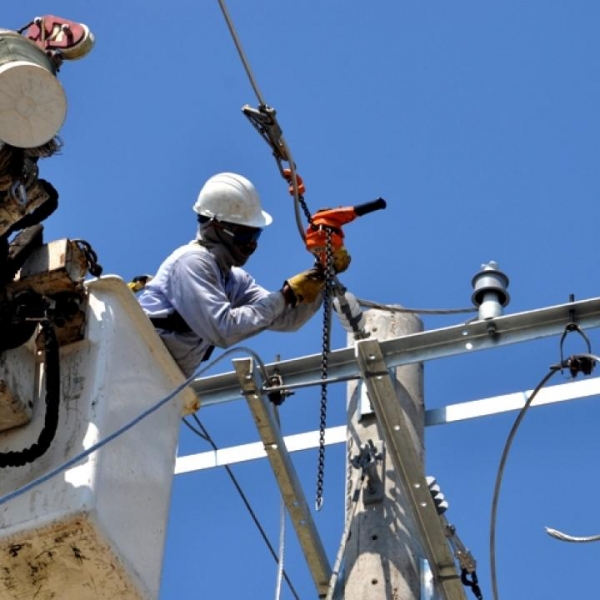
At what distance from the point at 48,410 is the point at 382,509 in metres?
1.96

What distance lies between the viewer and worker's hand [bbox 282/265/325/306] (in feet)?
24.2

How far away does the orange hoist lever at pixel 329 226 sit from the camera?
7.34m

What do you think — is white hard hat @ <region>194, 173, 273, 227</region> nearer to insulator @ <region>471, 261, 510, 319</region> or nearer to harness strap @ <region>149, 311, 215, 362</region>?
harness strap @ <region>149, 311, 215, 362</region>

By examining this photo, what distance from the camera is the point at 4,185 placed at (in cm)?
567

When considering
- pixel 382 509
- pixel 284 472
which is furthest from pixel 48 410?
pixel 382 509

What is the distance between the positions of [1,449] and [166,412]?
2.41 feet

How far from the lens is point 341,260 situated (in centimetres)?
737

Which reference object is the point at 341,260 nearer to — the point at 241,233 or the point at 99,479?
the point at 241,233

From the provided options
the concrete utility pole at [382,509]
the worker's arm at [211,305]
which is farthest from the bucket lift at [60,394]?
the concrete utility pole at [382,509]

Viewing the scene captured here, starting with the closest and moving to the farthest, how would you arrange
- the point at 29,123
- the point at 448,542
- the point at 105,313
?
the point at 29,123 → the point at 105,313 → the point at 448,542

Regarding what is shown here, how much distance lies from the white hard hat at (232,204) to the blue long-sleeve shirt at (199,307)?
0.62 ft

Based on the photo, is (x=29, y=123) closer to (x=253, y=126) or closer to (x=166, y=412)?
(x=166, y=412)

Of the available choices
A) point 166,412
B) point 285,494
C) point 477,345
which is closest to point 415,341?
point 477,345

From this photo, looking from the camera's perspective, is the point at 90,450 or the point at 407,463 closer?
the point at 90,450
